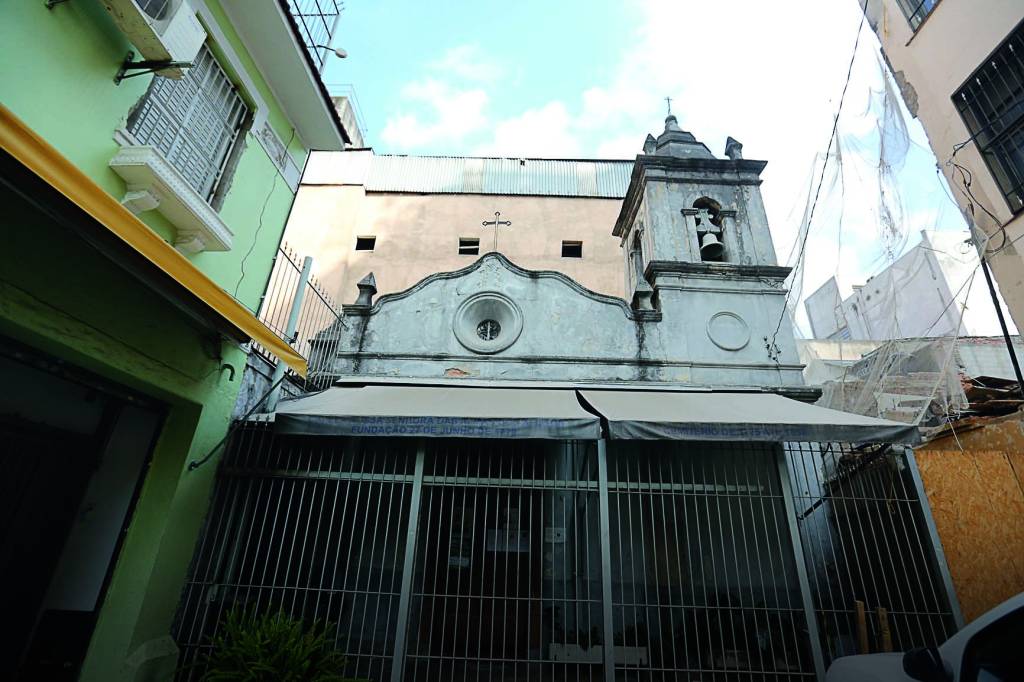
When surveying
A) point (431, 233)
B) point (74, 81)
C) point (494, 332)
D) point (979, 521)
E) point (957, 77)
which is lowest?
point (979, 521)

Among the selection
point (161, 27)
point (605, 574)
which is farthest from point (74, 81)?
point (605, 574)

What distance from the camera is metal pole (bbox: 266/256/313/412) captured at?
23.4ft

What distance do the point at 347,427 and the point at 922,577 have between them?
318 inches

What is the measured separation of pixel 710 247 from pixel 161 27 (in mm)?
9208

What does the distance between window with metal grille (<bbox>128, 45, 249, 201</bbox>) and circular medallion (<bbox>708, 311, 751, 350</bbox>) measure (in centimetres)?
804

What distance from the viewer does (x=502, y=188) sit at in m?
17.4

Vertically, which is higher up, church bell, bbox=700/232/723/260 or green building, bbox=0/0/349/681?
church bell, bbox=700/232/723/260

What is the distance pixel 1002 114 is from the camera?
22.4 feet

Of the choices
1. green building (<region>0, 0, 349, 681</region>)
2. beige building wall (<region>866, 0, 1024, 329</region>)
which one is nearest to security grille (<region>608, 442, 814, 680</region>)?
beige building wall (<region>866, 0, 1024, 329</region>)

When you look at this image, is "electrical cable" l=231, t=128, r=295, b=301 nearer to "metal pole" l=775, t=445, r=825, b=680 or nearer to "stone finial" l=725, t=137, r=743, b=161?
"metal pole" l=775, t=445, r=825, b=680

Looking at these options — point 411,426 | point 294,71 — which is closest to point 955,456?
point 411,426

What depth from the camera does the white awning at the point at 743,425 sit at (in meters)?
5.75

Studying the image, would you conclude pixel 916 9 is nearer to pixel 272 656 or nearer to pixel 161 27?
pixel 161 27

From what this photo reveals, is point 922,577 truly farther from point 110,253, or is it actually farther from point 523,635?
point 110,253
